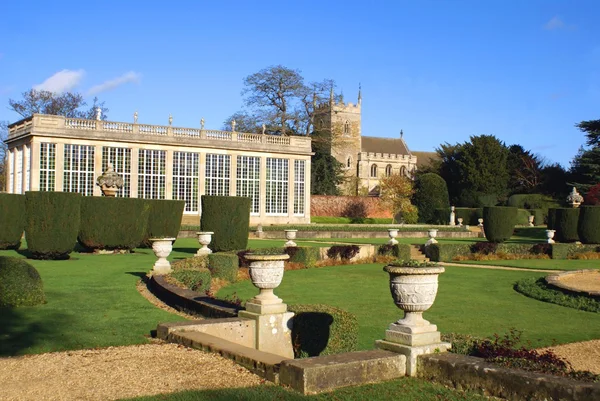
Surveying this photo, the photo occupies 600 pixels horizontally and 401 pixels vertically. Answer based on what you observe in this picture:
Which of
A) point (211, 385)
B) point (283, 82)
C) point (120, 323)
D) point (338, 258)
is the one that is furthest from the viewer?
point (283, 82)

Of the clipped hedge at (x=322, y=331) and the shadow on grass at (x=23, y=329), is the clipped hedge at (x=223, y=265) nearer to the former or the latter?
the shadow on grass at (x=23, y=329)

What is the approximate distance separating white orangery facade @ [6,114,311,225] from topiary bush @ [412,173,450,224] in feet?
46.8

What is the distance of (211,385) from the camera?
Answer: 6.05 m

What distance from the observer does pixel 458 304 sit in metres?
14.0

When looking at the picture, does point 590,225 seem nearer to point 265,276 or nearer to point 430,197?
point 265,276

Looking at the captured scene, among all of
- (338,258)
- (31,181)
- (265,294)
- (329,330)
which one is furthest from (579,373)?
(31,181)

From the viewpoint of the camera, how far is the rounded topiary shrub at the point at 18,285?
10.6m

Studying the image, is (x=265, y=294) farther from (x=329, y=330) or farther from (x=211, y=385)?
(x=211, y=385)

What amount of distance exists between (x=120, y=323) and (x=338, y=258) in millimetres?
14638

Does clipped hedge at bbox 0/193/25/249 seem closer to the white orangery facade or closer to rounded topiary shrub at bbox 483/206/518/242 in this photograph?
the white orangery facade

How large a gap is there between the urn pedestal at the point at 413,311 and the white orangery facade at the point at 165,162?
38634 mm

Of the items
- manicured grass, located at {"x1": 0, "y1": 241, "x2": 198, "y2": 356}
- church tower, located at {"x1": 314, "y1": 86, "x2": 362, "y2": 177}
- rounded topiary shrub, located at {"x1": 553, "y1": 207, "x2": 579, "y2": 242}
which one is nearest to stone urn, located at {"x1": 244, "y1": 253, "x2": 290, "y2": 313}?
manicured grass, located at {"x1": 0, "y1": 241, "x2": 198, "y2": 356}

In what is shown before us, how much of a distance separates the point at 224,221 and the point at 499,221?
1527cm

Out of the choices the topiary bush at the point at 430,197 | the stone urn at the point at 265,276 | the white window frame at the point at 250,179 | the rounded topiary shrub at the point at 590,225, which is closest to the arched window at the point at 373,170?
the topiary bush at the point at 430,197
